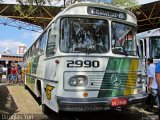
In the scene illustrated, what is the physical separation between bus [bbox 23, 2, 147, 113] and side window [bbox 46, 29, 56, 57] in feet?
0.09

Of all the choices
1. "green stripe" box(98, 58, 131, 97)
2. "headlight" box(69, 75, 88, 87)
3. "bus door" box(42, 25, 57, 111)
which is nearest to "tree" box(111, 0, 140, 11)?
"bus door" box(42, 25, 57, 111)

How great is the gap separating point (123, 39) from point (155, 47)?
19.7 ft

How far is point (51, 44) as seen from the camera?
33.0 feet

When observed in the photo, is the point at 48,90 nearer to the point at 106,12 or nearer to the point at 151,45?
the point at 106,12

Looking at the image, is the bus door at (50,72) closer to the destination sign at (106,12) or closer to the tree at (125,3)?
the destination sign at (106,12)

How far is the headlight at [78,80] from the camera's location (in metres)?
8.85

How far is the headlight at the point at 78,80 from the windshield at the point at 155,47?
721cm

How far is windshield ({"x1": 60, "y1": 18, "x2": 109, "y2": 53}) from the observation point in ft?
30.1

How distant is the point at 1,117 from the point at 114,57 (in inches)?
155

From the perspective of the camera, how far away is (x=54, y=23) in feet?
32.4

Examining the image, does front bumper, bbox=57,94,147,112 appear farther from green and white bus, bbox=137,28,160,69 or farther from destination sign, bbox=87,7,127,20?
green and white bus, bbox=137,28,160,69

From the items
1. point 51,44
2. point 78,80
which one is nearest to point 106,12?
point 51,44

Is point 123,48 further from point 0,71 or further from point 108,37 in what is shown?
point 0,71

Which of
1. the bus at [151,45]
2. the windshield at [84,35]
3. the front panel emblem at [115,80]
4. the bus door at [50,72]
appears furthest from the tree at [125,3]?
the front panel emblem at [115,80]
